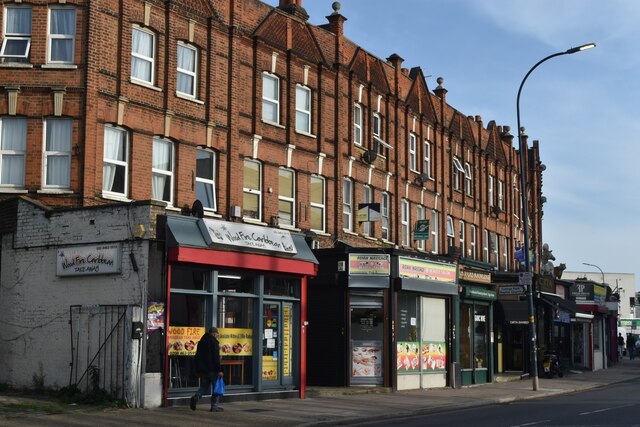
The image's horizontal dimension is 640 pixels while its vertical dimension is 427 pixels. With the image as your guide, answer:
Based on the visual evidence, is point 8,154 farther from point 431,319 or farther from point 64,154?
point 431,319

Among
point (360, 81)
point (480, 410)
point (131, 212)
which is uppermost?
point (360, 81)

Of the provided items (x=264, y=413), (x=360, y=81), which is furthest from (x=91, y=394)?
(x=360, y=81)

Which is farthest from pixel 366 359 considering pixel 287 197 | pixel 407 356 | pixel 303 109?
pixel 303 109

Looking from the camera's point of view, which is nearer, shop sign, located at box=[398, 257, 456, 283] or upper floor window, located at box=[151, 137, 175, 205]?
upper floor window, located at box=[151, 137, 175, 205]

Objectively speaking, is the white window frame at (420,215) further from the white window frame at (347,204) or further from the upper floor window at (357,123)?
the white window frame at (347,204)

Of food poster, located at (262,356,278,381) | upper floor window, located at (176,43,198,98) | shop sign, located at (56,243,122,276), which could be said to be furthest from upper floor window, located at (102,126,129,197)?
food poster, located at (262,356,278,381)

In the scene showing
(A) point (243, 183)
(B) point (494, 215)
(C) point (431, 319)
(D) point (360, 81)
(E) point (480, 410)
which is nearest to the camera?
(E) point (480, 410)

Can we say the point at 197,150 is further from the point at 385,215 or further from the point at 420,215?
the point at 420,215

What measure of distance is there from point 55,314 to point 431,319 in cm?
1329

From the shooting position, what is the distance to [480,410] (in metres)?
21.9

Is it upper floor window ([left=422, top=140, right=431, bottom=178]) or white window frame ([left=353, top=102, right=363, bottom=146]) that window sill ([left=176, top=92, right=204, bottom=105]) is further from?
upper floor window ([left=422, top=140, right=431, bottom=178])

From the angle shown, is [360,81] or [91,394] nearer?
[91,394]

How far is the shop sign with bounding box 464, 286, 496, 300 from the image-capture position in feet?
103

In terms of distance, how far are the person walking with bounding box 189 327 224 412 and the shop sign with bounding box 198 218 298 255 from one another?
2521 mm
